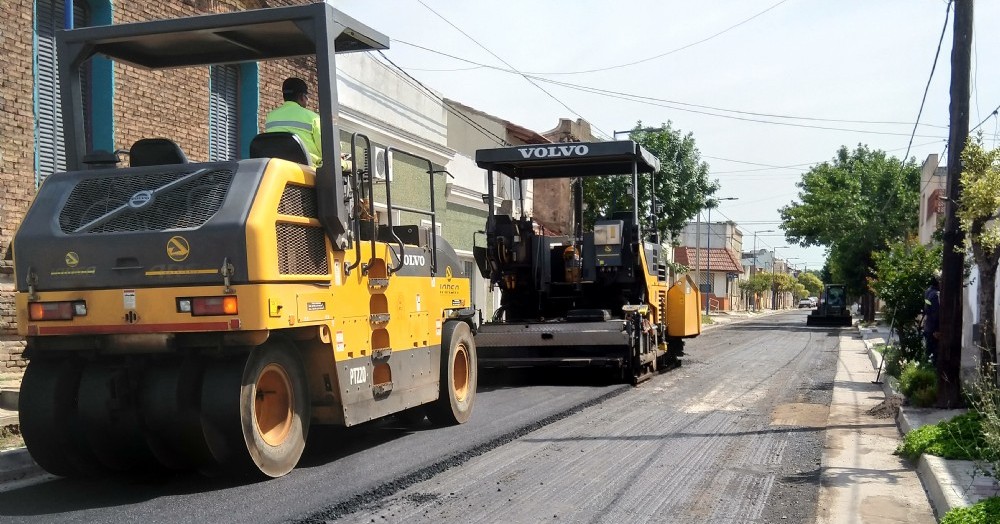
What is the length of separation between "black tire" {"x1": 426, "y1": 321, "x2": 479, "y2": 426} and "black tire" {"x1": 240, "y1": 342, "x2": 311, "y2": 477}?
8.22ft

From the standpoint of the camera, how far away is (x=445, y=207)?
78.5ft

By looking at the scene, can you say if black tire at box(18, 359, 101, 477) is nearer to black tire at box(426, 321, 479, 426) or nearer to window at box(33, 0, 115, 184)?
black tire at box(426, 321, 479, 426)

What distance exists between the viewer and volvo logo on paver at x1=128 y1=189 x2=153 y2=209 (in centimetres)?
666

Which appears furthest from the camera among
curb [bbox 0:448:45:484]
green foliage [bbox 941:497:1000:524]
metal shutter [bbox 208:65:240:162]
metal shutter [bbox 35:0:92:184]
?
metal shutter [bbox 208:65:240:162]

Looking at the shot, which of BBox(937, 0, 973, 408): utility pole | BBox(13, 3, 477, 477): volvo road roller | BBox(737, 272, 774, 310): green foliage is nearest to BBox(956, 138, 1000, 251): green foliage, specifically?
BBox(937, 0, 973, 408): utility pole

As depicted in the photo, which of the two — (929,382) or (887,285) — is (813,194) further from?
(929,382)

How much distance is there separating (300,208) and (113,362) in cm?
167

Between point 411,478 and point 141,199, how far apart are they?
2734 mm

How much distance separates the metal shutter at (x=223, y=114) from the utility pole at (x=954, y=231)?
10.7 metres

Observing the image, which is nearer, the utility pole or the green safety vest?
the green safety vest

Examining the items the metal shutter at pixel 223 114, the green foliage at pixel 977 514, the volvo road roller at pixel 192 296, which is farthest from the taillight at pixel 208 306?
the metal shutter at pixel 223 114

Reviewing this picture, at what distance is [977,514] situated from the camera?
5.45m

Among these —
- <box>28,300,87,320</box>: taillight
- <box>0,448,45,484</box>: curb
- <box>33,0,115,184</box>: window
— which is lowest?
<box>0,448,45,484</box>: curb

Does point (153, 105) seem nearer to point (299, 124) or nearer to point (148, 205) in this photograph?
point (299, 124)
